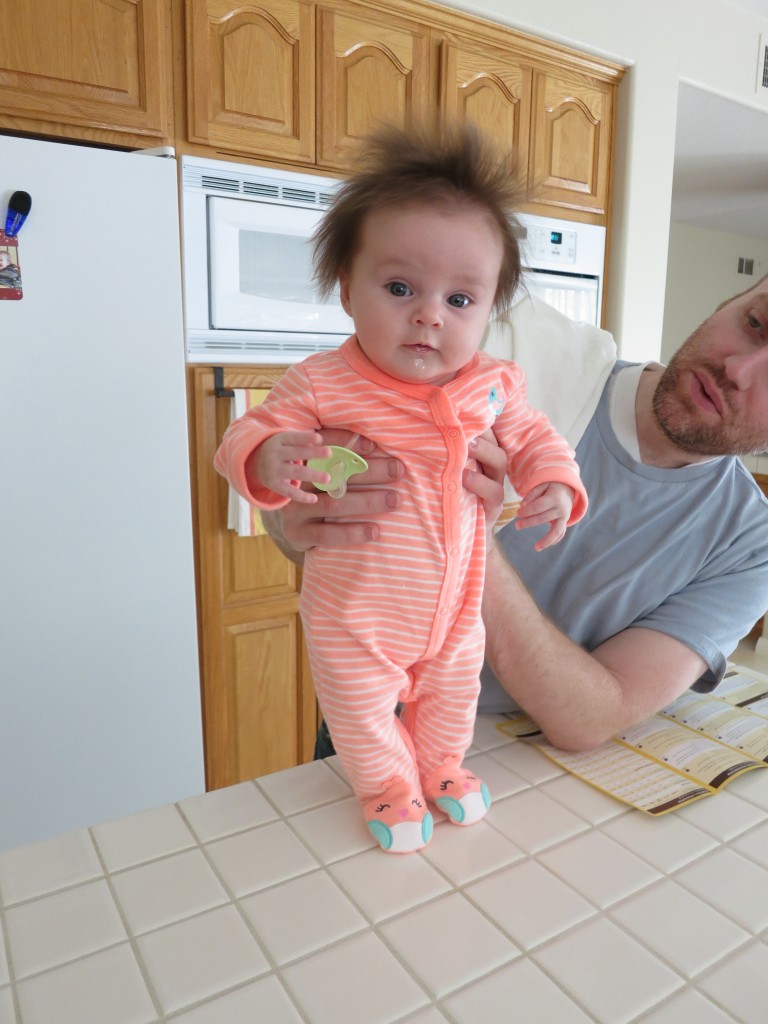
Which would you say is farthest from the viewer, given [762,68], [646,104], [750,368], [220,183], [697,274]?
[697,274]

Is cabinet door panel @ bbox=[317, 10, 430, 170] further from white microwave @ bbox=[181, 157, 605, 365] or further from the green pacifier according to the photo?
the green pacifier

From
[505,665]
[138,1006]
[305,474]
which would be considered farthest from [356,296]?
[138,1006]

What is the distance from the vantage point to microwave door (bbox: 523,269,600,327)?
2.48 m

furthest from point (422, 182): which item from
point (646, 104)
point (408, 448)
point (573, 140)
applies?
point (646, 104)

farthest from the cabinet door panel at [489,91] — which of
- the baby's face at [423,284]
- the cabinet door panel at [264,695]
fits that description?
the baby's face at [423,284]

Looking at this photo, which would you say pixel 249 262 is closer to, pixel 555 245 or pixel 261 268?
pixel 261 268

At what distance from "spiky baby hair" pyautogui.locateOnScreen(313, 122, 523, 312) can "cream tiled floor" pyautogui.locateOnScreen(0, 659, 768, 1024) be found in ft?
1.86

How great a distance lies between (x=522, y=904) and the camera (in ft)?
2.08

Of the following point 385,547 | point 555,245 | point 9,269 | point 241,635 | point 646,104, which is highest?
point 646,104

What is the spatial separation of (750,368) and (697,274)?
5.09 metres

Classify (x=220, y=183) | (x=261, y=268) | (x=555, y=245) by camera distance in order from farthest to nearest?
(x=555, y=245) → (x=261, y=268) → (x=220, y=183)

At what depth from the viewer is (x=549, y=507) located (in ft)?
2.38

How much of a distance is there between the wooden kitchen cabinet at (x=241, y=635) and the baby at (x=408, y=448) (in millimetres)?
1320

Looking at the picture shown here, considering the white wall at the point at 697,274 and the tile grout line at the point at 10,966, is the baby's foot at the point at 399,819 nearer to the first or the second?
the tile grout line at the point at 10,966
